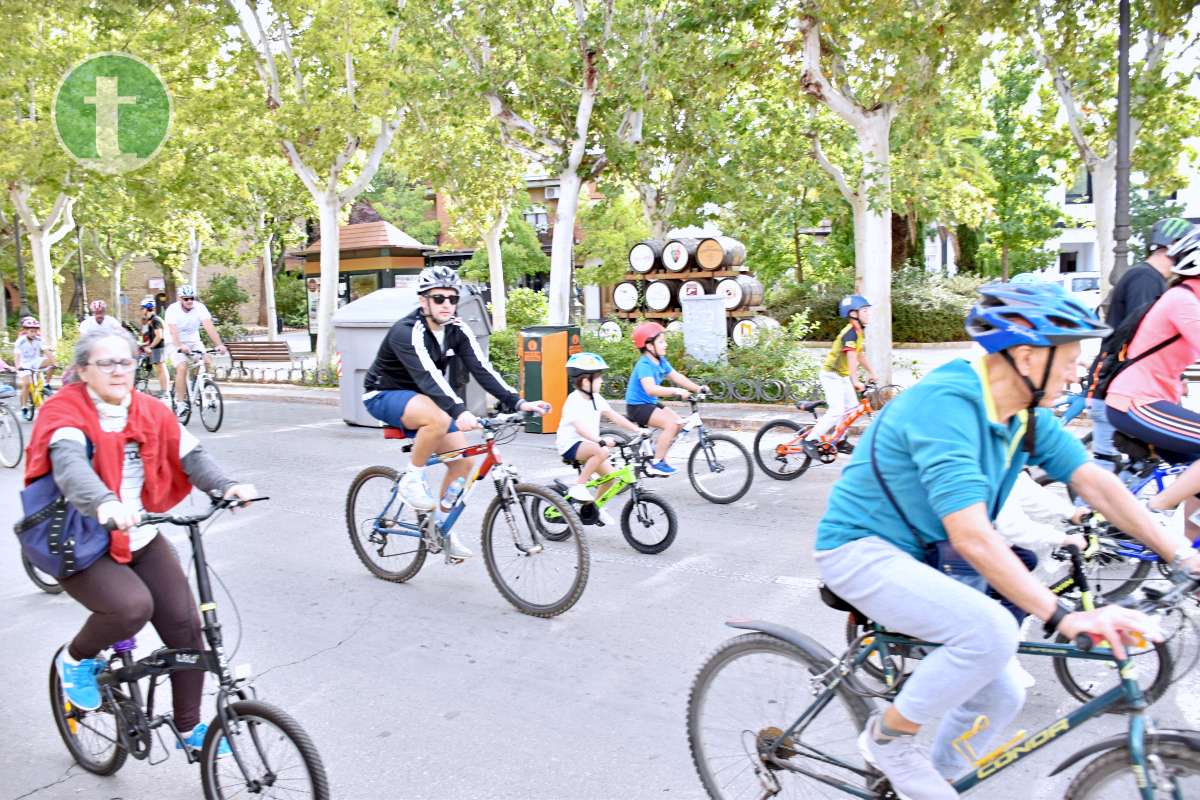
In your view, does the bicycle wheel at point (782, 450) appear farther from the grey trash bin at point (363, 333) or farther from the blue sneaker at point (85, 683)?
the blue sneaker at point (85, 683)

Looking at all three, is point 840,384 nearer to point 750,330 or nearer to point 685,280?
point 750,330

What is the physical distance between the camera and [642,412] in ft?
27.2

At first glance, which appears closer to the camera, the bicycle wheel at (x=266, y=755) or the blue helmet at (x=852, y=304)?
the bicycle wheel at (x=266, y=755)

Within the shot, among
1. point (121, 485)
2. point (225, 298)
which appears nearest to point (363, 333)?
point (121, 485)

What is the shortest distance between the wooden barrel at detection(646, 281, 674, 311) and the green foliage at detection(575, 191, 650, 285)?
9.54 metres

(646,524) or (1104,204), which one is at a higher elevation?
(1104,204)

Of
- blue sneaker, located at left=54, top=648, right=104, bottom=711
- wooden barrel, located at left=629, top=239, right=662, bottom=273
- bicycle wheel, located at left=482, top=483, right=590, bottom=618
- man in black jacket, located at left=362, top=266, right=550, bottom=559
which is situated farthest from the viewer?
wooden barrel, located at left=629, top=239, right=662, bottom=273

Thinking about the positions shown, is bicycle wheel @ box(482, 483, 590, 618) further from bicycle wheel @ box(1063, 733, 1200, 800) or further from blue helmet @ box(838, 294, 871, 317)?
blue helmet @ box(838, 294, 871, 317)

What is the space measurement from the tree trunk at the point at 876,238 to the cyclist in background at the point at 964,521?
37.1ft

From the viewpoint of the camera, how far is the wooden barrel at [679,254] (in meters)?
20.5

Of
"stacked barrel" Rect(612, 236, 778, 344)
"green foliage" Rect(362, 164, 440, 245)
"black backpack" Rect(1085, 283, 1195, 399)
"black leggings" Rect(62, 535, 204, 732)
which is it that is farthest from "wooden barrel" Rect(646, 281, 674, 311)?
"green foliage" Rect(362, 164, 440, 245)

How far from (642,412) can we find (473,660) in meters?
3.43

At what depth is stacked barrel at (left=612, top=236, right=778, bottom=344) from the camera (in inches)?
775

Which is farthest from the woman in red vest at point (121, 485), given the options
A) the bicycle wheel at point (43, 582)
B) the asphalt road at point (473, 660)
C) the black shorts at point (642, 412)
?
the black shorts at point (642, 412)
